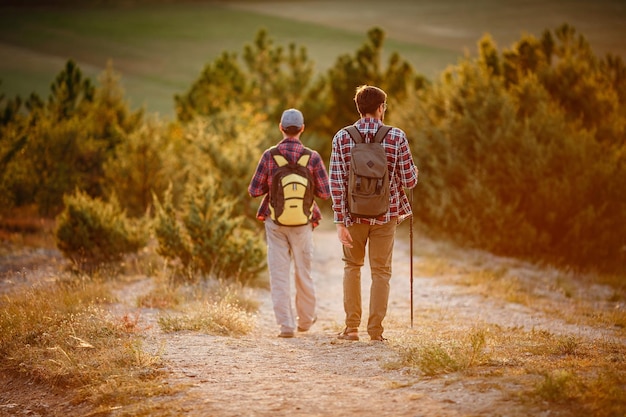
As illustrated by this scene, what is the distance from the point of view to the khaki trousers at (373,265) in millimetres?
7023

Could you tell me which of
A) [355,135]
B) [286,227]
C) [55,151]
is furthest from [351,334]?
[55,151]

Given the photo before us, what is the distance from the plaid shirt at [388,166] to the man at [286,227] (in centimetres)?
84

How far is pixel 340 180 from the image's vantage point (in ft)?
22.9

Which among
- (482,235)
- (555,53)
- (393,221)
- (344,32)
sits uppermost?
(344,32)

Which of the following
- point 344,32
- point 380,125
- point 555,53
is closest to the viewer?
point 380,125

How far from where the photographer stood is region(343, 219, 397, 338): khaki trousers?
7.02m

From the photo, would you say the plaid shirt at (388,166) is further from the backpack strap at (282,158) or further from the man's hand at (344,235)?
the backpack strap at (282,158)

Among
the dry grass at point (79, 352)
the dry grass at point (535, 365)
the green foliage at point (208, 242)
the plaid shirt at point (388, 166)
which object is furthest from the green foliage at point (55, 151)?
the dry grass at point (535, 365)

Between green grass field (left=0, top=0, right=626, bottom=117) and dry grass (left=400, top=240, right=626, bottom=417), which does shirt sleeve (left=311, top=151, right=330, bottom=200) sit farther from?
green grass field (left=0, top=0, right=626, bottom=117)

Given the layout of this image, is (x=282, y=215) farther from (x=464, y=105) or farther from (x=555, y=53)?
(x=555, y=53)

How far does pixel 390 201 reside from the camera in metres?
7.00

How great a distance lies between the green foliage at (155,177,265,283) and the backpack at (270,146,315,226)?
12.4ft

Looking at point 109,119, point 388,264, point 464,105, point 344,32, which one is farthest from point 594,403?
point 344,32

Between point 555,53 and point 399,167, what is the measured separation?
14.1 meters
